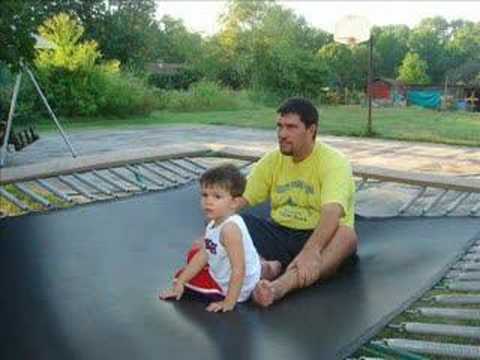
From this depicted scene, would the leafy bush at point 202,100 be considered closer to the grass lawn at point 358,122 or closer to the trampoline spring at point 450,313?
the grass lawn at point 358,122

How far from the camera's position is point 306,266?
185 cm

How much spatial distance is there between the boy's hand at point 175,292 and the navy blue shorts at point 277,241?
37 cm

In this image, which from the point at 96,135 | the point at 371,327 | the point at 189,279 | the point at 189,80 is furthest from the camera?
the point at 189,80

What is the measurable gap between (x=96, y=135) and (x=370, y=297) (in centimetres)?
752

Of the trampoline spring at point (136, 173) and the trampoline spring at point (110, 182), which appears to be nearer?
the trampoline spring at point (110, 182)

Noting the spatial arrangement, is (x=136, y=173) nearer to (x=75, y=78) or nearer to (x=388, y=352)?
(x=388, y=352)

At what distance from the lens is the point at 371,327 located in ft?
5.26

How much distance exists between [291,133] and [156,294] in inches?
25.7

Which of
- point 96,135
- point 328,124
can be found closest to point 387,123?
point 328,124

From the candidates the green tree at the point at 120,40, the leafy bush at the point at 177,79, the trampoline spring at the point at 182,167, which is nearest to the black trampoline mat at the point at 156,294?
the trampoline spring at the point at 182,167

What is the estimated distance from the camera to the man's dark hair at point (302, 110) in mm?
1944

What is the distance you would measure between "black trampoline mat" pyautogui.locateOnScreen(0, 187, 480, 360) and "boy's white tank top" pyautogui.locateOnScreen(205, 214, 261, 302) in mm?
71

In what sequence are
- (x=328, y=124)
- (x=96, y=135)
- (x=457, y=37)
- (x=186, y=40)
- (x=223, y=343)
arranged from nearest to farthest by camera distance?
(x=223, y=343), (x=457, y=37), (x=96, y=135), (x=328, y=124), (x=186, y=40)

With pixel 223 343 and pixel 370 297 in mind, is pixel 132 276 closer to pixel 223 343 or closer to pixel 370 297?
pixel 223 343
